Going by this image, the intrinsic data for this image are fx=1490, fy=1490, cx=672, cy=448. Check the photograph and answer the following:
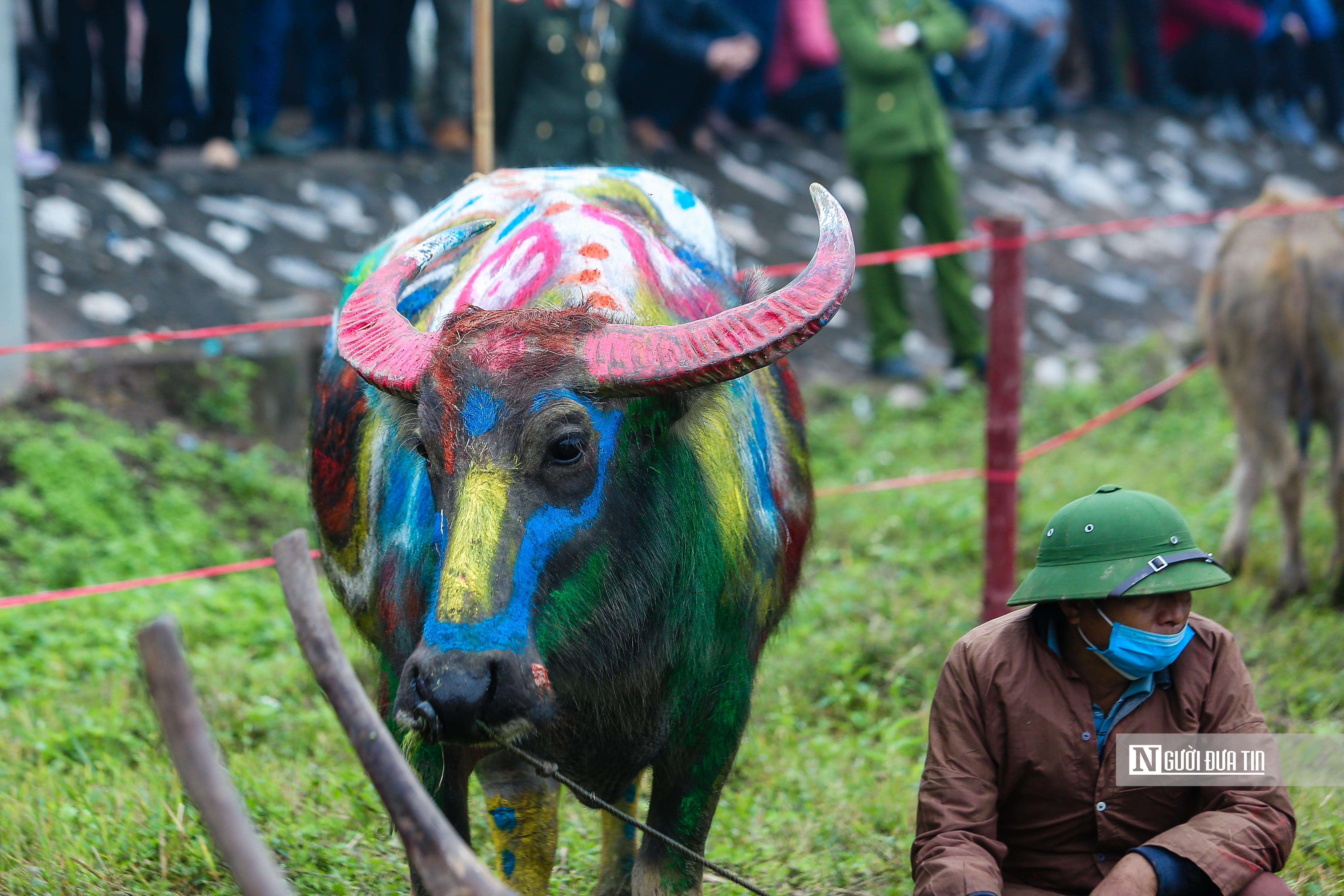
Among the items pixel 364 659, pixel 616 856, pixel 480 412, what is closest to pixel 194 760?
pixel 480 412

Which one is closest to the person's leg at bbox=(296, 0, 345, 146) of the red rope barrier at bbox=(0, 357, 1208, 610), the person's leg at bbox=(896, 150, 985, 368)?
the person's leg at bbox=(896, 150, 985, 368)

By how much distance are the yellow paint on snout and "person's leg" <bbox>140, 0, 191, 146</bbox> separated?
6.36m

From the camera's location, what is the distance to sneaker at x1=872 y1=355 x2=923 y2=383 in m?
9.27

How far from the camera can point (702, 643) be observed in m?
3.37

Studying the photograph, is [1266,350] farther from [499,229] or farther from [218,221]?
[218,221]

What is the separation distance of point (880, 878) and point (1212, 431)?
17.4ft

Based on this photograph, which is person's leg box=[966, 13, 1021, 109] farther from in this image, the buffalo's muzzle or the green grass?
the buffalo's muzzle

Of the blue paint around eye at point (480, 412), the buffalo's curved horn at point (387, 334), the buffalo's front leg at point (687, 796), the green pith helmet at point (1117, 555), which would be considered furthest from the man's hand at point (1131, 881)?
the buffalo's curved horn at point (387, 334)

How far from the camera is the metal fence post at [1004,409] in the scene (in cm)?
565

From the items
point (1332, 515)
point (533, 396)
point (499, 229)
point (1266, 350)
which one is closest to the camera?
point (533, 396)

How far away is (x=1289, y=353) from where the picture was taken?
20.1 feet

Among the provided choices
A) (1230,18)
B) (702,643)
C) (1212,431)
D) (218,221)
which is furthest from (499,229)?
(1230,18)

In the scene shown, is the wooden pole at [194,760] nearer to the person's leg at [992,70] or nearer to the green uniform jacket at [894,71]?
the green uniform jacket at [894,71]

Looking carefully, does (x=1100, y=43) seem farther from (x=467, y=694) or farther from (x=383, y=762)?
(x=383, y=762)
